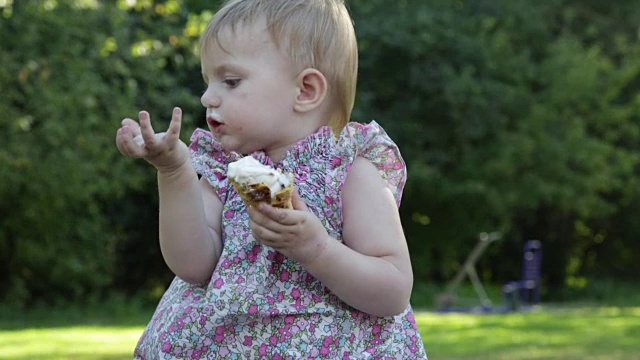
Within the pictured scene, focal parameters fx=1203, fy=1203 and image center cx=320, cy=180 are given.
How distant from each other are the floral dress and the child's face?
7 centimetres

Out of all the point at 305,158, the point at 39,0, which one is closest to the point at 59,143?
the point at 39,0

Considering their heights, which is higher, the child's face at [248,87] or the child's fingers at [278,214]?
the child's face at [248,87]

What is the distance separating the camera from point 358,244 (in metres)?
2.61

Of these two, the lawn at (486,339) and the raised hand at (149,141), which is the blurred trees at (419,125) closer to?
the lawn at (486,339)

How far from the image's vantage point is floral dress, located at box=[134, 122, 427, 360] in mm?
2566

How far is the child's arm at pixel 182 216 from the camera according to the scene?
8.08 feet

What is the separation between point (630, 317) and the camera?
14633 mm

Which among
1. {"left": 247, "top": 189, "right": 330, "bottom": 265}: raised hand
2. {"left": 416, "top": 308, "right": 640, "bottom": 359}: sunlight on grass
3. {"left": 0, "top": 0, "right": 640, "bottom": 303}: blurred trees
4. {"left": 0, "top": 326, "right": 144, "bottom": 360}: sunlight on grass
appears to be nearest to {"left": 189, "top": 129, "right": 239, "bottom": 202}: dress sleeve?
{"left": 247, "top": 189, "right": 330, "bottom": 265}: raised hand

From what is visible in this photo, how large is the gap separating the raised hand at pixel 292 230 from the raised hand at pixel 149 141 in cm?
21

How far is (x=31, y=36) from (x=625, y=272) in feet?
59.3

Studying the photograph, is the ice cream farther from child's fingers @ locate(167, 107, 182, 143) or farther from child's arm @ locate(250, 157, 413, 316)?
child's fingers @ locate(167, 107, 182, 143)

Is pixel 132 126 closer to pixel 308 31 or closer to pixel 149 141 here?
pixel 149 141

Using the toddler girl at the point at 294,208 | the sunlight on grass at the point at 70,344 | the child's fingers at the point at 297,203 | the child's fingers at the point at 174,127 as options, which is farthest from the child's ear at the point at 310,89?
the sunlight on grass at the point at 70,344

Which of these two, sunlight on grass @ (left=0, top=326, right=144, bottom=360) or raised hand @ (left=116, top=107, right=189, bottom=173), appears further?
sunlight on grass @ (left=0, top=326, right=144, bottom=360)
